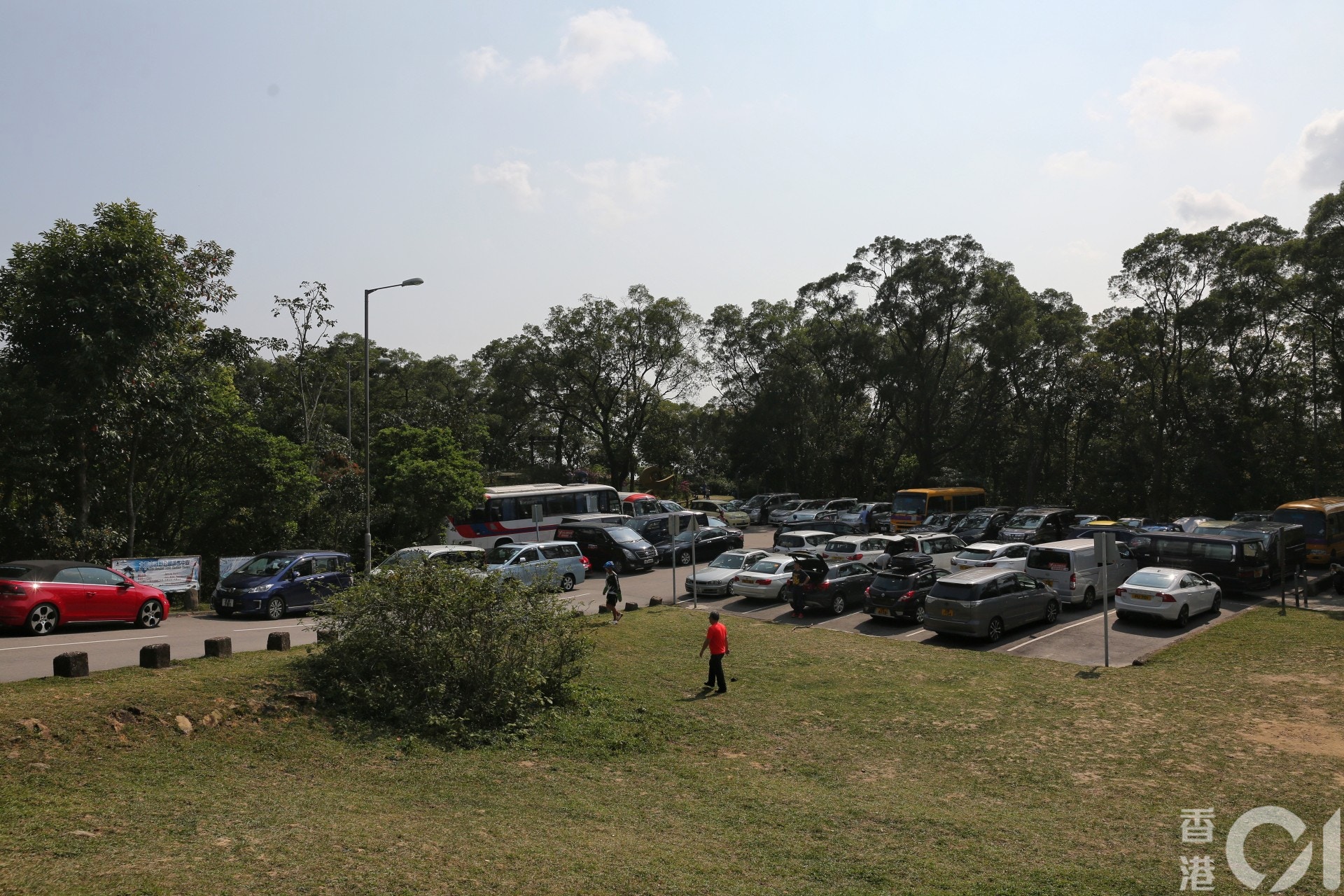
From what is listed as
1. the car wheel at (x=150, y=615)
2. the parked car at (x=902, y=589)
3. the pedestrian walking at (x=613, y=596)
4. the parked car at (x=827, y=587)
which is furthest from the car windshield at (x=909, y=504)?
the car wheel at (x=150, y=615)

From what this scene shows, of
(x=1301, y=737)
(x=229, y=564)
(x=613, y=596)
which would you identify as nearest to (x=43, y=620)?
(x=229, y=564)

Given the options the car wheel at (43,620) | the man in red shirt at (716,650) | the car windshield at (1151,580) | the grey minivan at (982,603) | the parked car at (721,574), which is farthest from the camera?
the parked car at (721,574)

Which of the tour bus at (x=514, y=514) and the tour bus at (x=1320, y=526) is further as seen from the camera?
the tour bus at (x=514, y=514)

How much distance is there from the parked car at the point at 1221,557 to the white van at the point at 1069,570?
2.57 meters

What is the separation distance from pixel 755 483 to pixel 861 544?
1513 inches

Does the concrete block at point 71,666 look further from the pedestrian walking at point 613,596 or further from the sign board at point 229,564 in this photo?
the sign board at point 229,564

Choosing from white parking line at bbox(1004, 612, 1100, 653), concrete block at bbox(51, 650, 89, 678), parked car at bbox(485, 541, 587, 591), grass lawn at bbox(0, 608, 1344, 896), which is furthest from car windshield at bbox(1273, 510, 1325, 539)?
concrete block at bbox(51, 650, 89, 678)

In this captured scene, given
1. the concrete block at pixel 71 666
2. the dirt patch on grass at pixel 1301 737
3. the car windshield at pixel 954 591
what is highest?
the concrete block at pixel 71 666

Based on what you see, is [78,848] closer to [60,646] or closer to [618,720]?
[618,720]

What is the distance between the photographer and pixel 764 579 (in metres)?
24.4

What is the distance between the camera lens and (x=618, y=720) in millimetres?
12250

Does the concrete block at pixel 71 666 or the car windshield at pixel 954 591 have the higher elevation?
the concrete block at pixel 71 666

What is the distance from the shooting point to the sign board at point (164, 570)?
2133cm

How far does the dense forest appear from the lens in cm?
2150
